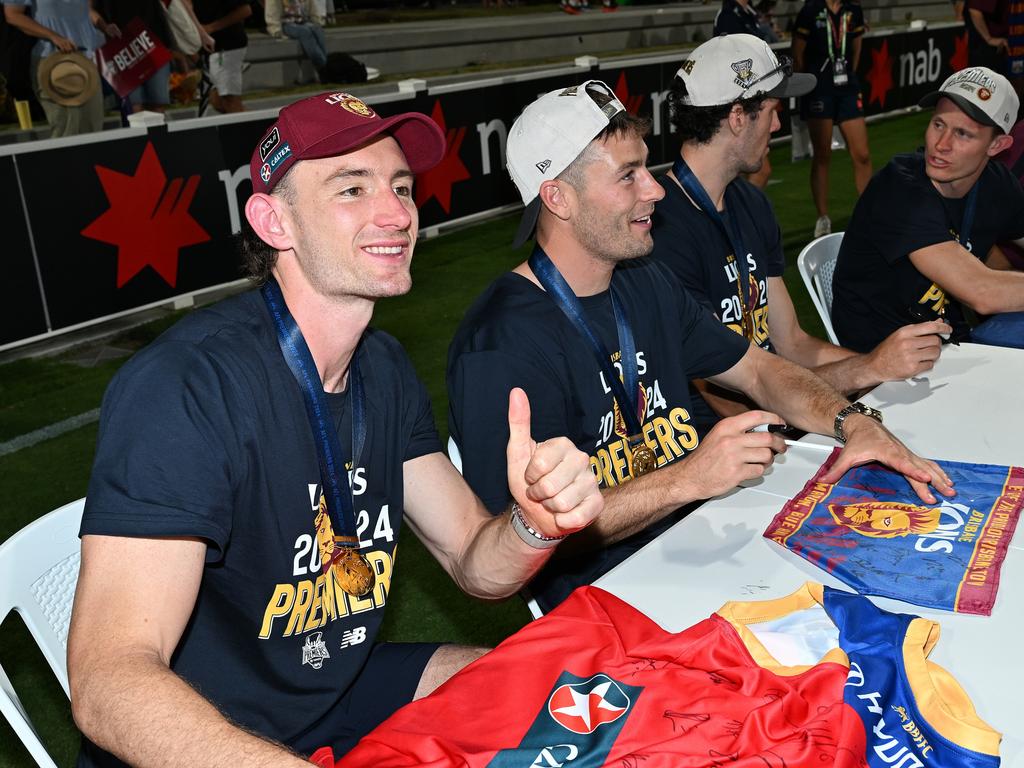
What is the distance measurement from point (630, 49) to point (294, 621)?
728 inches

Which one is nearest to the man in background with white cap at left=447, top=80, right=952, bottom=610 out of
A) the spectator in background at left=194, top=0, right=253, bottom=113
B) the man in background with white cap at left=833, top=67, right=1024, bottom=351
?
the man in background with white cap at left=833, top=67, right=1024, bottom=351

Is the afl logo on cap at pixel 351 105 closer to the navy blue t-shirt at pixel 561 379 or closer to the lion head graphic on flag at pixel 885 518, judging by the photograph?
the navy blue t-shirt at pixel 561 379

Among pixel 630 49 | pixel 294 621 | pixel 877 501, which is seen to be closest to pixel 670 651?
pixel 294 621

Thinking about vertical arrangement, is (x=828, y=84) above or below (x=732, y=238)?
above

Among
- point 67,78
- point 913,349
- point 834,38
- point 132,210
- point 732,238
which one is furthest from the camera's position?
point 834,38

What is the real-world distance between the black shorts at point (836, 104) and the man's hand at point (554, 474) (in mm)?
7178

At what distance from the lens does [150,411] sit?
67.1 inches

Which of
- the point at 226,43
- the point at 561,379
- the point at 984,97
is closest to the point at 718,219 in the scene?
the point at 984,97

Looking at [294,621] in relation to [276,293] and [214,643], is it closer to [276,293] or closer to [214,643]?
[214,643]

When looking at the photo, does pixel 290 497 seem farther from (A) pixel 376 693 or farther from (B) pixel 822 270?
(B) pixel 822 270

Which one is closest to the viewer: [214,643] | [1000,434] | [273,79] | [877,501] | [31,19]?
[214,643]

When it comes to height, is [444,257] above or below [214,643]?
Answer: below

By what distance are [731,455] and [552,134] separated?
108 cm

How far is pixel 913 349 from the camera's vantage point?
2.94m
